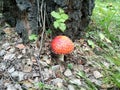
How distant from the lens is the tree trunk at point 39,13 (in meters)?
2.96

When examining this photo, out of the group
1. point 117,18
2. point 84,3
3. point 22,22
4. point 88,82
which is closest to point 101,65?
point 88,82

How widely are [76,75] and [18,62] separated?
0.66m

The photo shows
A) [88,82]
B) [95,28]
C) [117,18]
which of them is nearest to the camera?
[88,82]

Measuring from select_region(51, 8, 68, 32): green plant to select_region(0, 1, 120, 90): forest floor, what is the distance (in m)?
0.29

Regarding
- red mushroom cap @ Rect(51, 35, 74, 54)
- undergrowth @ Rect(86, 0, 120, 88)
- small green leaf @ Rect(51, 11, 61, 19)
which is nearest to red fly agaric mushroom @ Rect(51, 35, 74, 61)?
red mushroom cap @ Rect(51, 35, 74, 54)

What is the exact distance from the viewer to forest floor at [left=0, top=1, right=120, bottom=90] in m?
2.77

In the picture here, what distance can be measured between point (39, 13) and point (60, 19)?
0.29 meters

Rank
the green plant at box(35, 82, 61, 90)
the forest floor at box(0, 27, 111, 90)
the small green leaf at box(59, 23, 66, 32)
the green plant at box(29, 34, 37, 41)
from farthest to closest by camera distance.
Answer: the green plant at box(29, 34, 37, 41) → the small green leaf at box(59, 23, 66, 32) → the forest floor at box(0, 27, 111, 90) → the green plant at box(35, 82, 61, 90)

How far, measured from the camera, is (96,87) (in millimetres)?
2816

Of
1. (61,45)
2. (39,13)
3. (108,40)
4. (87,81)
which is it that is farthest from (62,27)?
(108,40)

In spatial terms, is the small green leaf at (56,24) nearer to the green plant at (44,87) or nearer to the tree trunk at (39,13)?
the tree trunk at (39,13)

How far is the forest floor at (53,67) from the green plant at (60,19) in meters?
0.29

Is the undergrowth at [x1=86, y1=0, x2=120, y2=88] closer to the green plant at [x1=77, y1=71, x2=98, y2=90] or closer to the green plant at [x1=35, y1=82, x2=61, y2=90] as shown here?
the green plant at [x1=77, y1=71, x2=98, y2=90]

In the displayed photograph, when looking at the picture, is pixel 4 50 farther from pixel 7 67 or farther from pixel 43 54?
pixel 43 54
